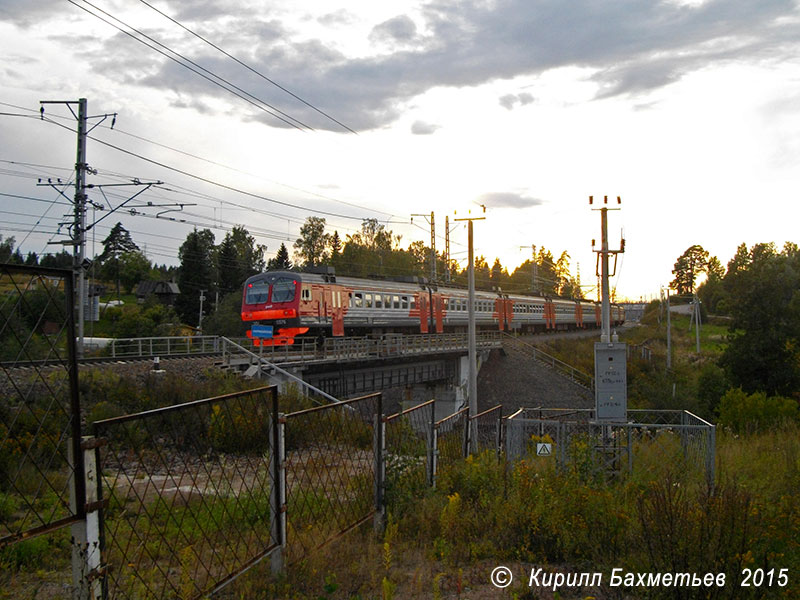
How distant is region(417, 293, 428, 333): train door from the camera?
38.5 m

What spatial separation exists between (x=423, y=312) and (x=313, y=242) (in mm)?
46558

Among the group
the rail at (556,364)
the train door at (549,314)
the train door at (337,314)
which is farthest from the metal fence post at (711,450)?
the train door at (549,314)

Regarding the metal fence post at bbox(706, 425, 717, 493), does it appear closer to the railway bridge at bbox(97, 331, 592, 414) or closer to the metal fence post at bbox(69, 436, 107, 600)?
the metal fence post at bbox(69, 436, 107, 600)

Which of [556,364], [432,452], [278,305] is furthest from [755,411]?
[556,364]

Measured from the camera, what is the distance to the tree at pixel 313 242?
3246 inches

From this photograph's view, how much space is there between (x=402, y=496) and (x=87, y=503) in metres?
4.48

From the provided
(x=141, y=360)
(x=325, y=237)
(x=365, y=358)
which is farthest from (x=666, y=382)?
(x=325, y=237)

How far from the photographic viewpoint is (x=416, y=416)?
9195mm

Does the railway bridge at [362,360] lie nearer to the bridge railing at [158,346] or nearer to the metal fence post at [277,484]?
the bridge railing at [158,346]

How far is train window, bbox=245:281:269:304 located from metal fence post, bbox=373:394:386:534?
22.5 meters

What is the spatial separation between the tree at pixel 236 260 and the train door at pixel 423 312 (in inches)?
1637

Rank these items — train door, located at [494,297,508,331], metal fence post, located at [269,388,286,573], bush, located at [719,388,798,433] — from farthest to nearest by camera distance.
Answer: train door, located at [494,297,508,331] → bush, located at [719,388,798,433] → metal fence post, located at [269,388,286,573]

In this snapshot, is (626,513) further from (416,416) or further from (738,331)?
(738,331)

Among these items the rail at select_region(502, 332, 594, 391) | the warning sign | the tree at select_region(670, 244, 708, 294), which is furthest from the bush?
the tree at select_region(670, 244, 708, 294)
